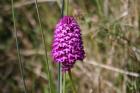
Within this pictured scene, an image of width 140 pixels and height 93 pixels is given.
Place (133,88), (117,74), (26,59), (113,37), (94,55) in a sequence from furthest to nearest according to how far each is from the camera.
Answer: (26,59) → (94,55) → (117,74) → (113,37) → (133,88)

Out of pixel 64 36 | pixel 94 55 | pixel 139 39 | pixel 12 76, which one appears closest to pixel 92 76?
pixel 94 55

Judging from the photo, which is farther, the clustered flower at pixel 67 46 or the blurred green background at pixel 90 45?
the blurred green background at pixel 90 45

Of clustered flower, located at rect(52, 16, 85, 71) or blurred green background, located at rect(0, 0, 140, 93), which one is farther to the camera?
blurred green background, located at rect(0, 0, 140, 93)

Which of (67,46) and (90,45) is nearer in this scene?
(67,46)

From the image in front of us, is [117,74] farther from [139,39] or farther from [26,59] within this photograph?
[26,59]
